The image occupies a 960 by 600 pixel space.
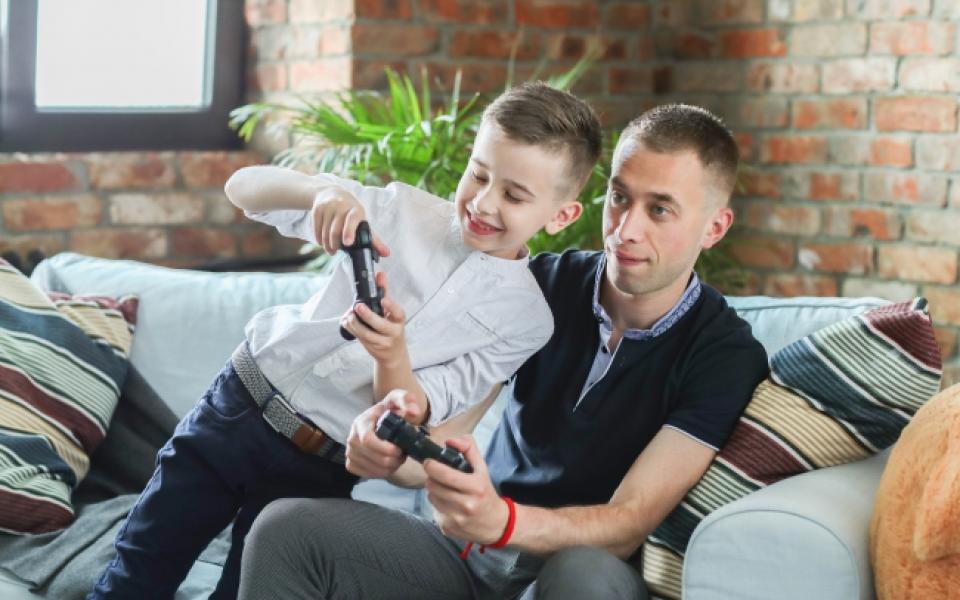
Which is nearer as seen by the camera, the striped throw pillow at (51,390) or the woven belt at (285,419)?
the woven belt at (285,419)

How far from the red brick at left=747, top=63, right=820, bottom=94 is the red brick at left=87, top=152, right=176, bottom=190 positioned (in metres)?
1.56

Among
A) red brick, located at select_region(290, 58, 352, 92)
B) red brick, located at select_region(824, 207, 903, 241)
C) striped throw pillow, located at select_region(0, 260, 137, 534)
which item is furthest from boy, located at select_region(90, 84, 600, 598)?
red brick, located at select_region(824, 207, 903, 241)

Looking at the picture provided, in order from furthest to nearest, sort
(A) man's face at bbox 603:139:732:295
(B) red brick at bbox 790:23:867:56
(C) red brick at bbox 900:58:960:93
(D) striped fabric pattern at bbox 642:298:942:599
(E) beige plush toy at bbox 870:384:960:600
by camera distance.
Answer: (B) red brick at bbox 790:23:867:56
(C) red brick at bbox 900:58:960:93
(A) man's face at bbox 603:139:732:295
(D) striped fabric pattern at bbox 642:298:942:599
(E) beige plush toy at bbox 870:384:960:600

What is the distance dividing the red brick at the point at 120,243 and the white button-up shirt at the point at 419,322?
147cm

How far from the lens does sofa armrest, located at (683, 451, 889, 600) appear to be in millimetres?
1480

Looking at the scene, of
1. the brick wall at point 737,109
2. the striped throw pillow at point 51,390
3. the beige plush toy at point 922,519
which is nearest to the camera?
the beige plush toy at point 922,519

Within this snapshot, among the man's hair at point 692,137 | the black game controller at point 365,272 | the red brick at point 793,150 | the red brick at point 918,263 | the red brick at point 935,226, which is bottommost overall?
the red brick at point 918,263

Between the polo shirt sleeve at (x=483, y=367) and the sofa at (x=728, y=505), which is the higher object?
the polo shirt sleeve at (x=483, y=367)

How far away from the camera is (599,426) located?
180 cm

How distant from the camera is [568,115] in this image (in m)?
1.76

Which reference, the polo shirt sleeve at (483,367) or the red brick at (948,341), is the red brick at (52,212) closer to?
the polo shirt sleeve at (483,367)

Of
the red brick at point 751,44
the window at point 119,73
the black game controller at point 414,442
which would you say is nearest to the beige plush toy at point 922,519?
the black game controller at point 414,442

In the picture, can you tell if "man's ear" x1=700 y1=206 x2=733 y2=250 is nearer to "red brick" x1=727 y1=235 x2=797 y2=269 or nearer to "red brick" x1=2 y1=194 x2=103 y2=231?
"red brick" x1=727 y1=235 x2=797 y2=269

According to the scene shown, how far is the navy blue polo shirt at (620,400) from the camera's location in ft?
5.76
